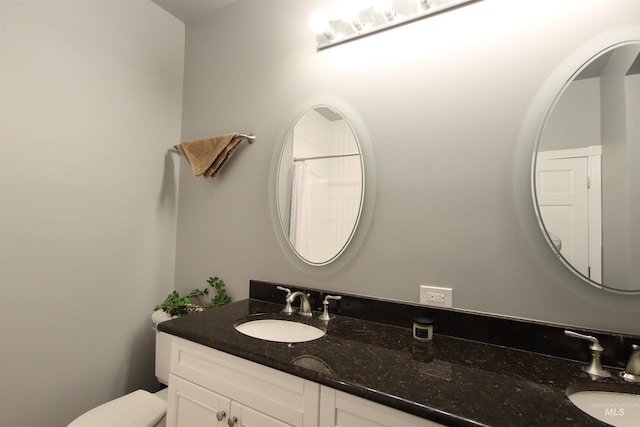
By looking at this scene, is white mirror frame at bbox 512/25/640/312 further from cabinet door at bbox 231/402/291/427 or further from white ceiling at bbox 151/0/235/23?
white ceiling at bbox 151/0/235/23

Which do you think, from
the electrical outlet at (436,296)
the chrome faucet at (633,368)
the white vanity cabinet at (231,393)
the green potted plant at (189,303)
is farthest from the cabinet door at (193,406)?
the chrome faucet at (633,368)

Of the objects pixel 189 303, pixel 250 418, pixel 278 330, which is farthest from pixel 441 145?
pixel 189 303

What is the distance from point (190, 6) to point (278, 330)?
6.58 feet

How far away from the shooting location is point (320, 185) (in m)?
1.44

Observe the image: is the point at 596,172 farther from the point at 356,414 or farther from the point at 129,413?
the point at 129,413

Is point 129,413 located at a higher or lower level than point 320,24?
lower

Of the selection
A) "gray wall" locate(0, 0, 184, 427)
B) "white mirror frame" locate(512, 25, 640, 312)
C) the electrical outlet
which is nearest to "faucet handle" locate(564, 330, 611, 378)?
"white mirror frame" locate(512, 25, 640, 312)

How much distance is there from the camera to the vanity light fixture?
1159mm

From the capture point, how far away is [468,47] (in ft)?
3.66

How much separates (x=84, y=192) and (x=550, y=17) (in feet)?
7.02

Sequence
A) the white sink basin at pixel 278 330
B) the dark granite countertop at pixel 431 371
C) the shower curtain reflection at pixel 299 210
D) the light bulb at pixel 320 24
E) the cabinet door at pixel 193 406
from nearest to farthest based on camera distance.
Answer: the dark granite countertop at pixel 431 371
the cabinet door at pixel 193 406
the white sink basin at pixel 278 330
the light bulb at pixel 320 24
the shower curtain reflection at pixel 299 210

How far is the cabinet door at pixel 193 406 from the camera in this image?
3.19 ft

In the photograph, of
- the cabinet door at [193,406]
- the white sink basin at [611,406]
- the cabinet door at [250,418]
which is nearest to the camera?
the white sink basin at [611,406]

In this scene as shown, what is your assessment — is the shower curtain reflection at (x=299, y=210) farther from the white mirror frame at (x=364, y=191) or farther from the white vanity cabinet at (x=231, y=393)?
the white vanity cabinet at (x=231, y=393)
